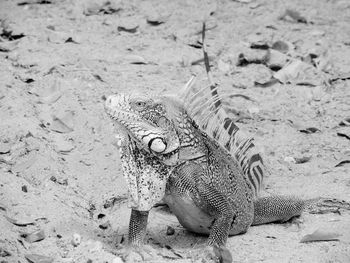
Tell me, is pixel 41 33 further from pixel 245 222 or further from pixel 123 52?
pixel 245 222

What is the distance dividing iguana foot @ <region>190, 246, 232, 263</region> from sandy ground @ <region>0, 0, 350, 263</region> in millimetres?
164

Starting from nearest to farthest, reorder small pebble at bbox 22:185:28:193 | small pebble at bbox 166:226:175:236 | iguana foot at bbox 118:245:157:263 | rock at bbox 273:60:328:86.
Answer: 1. iguana foot at bbox 118:245:157:263
2. small pebble at bbox 166:226:175:236
3. small pebble at bbox 22:185:28:193
4. rock at bbox 273:60:328:86

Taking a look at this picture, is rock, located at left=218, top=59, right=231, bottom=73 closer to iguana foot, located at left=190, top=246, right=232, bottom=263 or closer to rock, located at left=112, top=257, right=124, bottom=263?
iguana foot, located at left=190, top=246, right=232, bottom=263

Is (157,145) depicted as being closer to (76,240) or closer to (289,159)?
(76,240)

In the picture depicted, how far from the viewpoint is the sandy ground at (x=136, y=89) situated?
6.12 metres

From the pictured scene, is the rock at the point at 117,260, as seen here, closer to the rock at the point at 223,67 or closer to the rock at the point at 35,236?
the rock at the point at 35,236

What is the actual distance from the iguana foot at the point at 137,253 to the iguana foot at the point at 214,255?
336 millimetres

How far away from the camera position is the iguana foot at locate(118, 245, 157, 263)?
573 centimetres

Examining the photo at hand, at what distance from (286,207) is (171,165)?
1309mm

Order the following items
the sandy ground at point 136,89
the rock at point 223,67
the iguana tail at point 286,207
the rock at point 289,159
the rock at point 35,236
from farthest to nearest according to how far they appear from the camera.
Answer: the rock at point 223,67
the rock at point 289,159
the iguana tail at point 286,207
the sandy ground at point 136,89
the rock at point 35,236

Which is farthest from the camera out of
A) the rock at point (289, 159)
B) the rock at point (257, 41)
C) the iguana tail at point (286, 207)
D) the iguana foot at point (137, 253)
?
the rock at point (257, 41)

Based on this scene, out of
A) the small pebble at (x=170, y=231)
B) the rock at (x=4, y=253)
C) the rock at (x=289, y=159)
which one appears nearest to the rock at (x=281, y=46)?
the rock at (x=289, y=159)

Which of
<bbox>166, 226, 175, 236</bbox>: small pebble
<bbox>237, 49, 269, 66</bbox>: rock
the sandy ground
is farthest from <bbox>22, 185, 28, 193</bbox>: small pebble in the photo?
<bbox>237, 49, 269, 66</bbox>: rock

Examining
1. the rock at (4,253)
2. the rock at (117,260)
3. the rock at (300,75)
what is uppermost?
the rock at (4,253)
